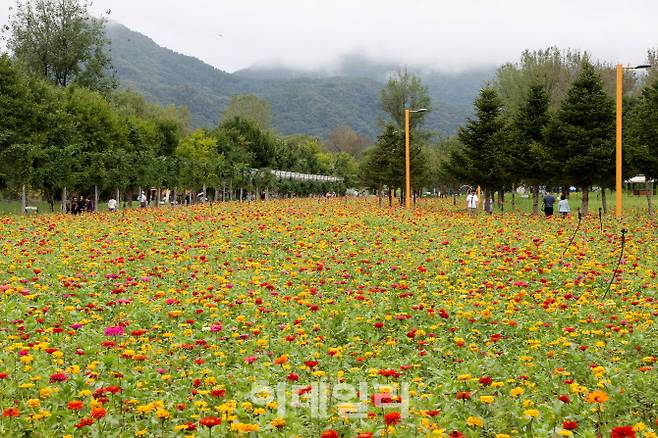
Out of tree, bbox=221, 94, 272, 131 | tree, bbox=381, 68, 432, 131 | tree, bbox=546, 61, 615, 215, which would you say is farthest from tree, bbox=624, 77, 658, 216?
tree, bbox=221, 94, 272, 131

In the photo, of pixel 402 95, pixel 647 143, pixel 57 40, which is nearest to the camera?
pixel 647 143

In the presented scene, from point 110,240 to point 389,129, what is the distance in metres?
33.0

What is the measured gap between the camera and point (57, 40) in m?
59.0

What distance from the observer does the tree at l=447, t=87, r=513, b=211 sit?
3778 centimetres

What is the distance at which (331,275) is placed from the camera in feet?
40.5

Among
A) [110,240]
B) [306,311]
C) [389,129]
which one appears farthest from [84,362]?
[389,129]

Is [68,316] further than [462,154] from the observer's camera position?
No

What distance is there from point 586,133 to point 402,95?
51.0m

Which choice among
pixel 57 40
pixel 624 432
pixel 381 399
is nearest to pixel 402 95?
pixel 57 40

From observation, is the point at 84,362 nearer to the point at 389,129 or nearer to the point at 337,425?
the point at 337,425

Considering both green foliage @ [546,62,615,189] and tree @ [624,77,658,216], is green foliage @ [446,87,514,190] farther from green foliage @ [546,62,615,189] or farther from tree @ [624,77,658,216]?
tree @ [624,77,658,216]

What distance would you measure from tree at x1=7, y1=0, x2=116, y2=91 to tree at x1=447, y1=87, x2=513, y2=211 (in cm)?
4018

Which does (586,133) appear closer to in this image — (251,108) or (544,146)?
(544,146)

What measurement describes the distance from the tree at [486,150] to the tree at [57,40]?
40.2 meters
